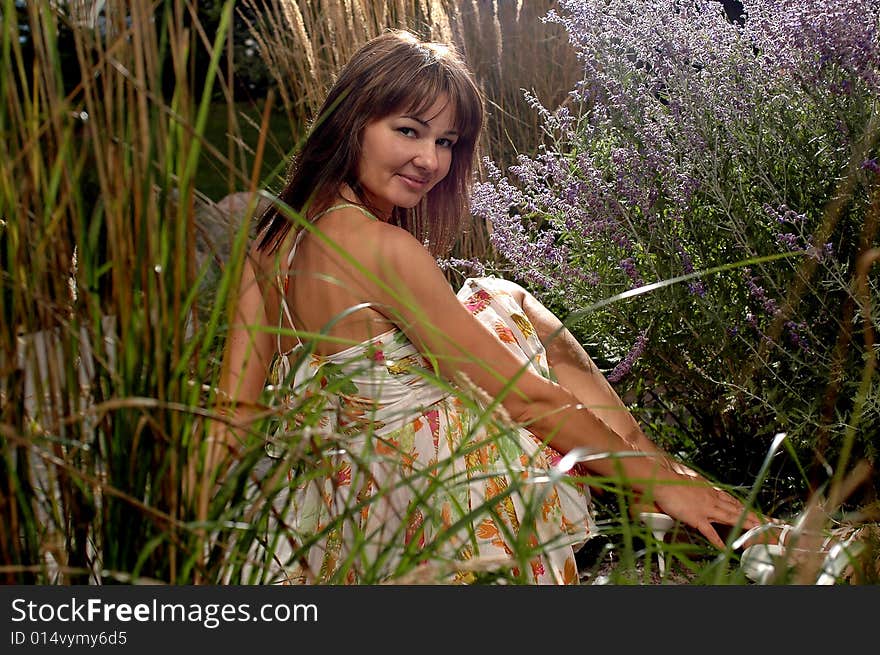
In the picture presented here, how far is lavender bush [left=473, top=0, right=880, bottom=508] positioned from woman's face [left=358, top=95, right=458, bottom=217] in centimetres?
42

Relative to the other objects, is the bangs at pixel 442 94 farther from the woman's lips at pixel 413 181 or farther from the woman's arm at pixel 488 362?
the woman's arm at pixel 488 362

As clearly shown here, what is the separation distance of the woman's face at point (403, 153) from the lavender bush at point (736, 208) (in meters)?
0.42

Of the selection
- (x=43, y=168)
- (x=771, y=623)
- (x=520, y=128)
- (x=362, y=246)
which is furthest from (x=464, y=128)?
(x=520, y=128)

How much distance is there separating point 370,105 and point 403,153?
0.12m

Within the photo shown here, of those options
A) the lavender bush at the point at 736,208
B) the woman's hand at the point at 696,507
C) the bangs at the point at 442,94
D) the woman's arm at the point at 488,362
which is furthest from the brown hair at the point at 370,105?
the woman's hand at the point at 696,507

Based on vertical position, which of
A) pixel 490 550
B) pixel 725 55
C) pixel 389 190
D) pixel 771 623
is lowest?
pixel 490 550

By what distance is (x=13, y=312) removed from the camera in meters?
1.08

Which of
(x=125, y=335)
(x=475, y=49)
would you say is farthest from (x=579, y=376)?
(x=475, y=49)

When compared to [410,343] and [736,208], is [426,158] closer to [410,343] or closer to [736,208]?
[410,343]

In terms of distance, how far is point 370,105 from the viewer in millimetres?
2068

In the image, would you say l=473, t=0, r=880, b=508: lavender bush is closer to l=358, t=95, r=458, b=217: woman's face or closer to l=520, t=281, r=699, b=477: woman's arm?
l=520, t=281, r=699, b=477: woman's arm

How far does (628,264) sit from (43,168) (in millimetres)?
1494

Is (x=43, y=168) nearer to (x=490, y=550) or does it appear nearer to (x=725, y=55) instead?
(x=490, y=550)

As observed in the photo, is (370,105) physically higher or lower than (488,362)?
higher
